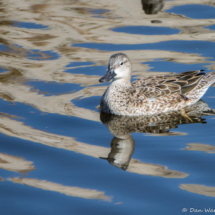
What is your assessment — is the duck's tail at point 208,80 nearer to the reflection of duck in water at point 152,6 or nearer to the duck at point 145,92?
the duck at point 145,92

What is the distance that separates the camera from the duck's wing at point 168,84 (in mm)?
8422

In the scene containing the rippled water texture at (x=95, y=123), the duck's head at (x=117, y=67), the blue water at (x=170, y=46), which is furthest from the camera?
the blue water at (x=170, y=46)

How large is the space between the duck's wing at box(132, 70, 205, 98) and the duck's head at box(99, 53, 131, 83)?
1.54ft

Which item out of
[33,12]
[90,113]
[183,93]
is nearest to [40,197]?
[90,113]

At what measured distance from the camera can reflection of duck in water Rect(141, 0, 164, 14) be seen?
14.6 meters

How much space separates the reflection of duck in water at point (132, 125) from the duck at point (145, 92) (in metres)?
0.14

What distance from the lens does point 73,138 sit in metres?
7.09

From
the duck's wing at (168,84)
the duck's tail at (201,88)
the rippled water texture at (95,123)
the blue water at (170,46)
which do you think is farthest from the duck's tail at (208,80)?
the blue water at (170,46)

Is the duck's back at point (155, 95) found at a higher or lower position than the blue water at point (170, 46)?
lower

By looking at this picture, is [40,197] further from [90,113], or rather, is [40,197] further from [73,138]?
[90,113]

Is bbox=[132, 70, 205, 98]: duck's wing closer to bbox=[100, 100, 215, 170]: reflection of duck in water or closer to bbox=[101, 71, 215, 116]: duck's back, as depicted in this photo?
bbox=[101, 71, 215, 116]: duck's back

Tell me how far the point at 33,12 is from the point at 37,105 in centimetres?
725
